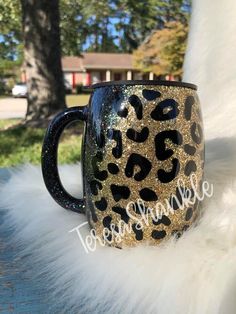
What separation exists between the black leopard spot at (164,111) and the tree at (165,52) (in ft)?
23.2

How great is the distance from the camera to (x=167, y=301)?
0.34 metres

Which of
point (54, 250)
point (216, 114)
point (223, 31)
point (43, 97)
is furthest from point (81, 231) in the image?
point (43, 97)

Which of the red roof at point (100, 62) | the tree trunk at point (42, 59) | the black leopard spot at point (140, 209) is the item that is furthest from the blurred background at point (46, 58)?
the red roof at point (100, 62)

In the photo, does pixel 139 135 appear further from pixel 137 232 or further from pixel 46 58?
pixel 46 58

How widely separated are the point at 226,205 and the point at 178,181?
0.08m

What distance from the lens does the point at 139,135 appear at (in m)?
0.40

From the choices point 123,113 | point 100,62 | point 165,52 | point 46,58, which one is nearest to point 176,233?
point 123,113

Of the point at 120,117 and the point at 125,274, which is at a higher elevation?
the point at 120,117

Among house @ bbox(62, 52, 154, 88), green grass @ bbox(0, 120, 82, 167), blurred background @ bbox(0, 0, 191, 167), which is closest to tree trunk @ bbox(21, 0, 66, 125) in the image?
blurred background @ bbox(0, 0, 191, 167)

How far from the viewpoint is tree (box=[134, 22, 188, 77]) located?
8.66 metres

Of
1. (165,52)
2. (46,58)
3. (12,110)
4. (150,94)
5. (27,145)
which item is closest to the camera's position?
(150,94)

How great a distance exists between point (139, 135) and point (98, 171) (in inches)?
2.0

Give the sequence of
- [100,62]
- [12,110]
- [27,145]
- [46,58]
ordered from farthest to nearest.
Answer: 1. [100,62]
2. [12,110]
3. [46,58]
4. [27,145]

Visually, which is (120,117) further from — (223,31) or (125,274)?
(223,31)
